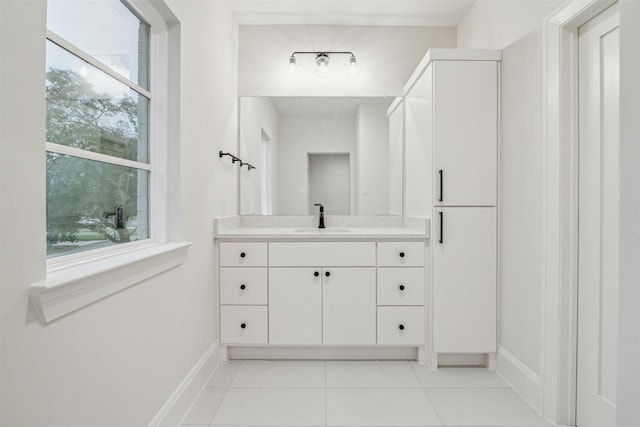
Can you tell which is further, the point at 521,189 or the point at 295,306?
the point at 295,306

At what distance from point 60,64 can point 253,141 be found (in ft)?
6.33

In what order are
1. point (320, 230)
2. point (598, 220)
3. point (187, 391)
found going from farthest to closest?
point (320, 230) → point (187, 391) → point (598, 220)

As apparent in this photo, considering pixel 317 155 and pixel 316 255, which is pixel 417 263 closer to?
pixel 316 255

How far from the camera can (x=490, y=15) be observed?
2.37 metres

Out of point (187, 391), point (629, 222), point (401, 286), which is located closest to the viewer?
point (629, 222)

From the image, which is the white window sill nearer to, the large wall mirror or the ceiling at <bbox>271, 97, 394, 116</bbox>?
the large wall mirror

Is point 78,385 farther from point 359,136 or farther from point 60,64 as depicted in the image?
point 359,136

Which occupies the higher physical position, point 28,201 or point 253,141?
point 253,141

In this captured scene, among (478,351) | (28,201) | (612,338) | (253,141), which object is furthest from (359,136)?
(28,201)

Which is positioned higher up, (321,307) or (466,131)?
(466,131)

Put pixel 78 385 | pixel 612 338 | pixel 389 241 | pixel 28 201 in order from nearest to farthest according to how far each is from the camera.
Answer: pixel 28 201 < pixel 78 385 < pixel 612 338 < pixel 389 241

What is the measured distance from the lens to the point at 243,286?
2381mm

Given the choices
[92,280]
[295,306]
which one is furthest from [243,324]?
[92,280]

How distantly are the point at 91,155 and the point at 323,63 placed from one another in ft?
7.13
